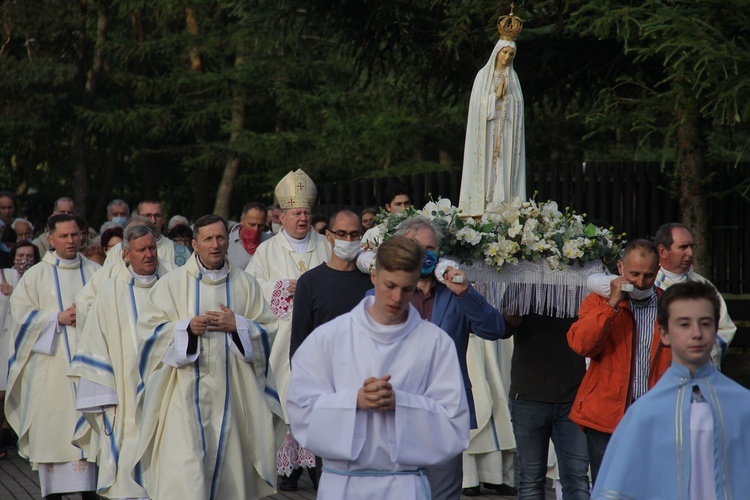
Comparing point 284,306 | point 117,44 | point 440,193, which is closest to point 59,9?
point 117,44

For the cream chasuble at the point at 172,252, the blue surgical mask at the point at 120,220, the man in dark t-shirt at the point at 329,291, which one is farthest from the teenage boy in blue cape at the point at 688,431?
the blue surgical mask at the point at 120,220

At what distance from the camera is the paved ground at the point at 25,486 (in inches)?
378

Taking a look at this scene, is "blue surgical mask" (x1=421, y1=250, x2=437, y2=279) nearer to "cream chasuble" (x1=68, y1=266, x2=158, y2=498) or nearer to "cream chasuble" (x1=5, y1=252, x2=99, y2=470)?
"cream chasuble" (x1=68, y1=266, x2=158, y2=498)

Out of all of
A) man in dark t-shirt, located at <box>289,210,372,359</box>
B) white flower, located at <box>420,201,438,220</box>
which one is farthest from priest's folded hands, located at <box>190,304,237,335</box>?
white flower, located at <box>420,201,438,220</box>

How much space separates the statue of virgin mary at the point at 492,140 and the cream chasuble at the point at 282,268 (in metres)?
1.78

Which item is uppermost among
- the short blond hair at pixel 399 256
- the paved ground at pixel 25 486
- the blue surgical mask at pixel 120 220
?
the blue surgical mask at pixel 120 220

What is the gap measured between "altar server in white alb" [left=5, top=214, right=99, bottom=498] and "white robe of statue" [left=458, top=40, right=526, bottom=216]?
332 centimetres

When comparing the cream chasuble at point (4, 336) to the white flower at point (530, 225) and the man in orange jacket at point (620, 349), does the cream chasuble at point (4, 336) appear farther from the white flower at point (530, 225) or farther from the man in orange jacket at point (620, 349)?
the man in orange jacket at point (620, 349)

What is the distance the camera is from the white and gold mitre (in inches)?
410

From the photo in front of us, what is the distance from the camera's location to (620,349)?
612cm

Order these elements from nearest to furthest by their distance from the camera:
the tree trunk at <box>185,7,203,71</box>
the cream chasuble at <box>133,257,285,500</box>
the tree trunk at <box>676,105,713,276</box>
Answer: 1. the cream chasuble at <box>133,257,285,500</box>
2. the tree trunk at <box>676,105,713,276</box>
3. the tree trunk at <box>185,7,203,71</box>

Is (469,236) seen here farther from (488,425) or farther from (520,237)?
(488,425)

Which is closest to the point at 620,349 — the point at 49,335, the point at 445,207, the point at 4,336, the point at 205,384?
the point at 445,207

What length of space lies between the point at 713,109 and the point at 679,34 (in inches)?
29.4
